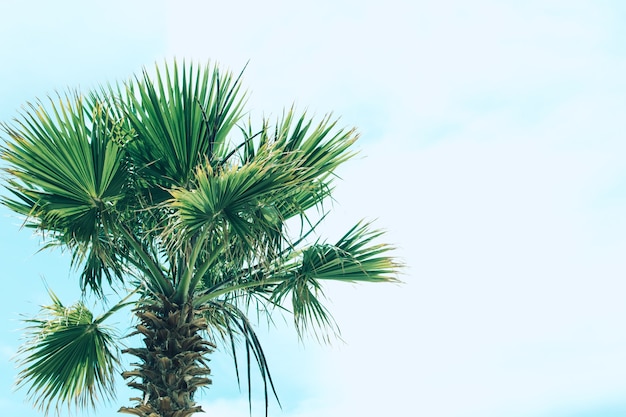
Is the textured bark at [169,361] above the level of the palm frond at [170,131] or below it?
below

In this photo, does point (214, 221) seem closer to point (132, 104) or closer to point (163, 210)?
point (163, 210)

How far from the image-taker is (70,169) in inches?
276

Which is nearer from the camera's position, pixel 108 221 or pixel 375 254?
pixel 108 221

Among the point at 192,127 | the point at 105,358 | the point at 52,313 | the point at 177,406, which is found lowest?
the point at 177,406

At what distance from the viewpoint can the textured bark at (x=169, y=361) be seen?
276 inches

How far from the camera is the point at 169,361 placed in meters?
7.04

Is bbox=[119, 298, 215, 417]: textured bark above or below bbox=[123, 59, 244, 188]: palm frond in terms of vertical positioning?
below

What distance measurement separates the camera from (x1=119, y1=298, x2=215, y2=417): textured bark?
700cm

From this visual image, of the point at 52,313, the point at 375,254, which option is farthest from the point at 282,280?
the point at 52,313

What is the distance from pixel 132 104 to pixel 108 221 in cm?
117

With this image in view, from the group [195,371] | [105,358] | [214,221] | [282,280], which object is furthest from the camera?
[105,358]

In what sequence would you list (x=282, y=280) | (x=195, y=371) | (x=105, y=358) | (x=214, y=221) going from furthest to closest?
(x=105, y=358), (x=282, y=280), (x=195, y=371), (x=214, y=221)

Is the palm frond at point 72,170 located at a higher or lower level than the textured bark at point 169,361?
higher

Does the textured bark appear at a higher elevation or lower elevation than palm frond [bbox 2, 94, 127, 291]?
lower
